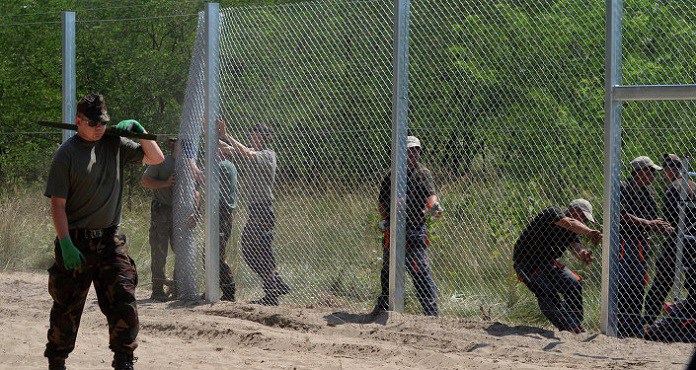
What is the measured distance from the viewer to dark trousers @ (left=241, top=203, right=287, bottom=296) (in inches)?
356

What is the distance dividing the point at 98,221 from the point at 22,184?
25.3 feet

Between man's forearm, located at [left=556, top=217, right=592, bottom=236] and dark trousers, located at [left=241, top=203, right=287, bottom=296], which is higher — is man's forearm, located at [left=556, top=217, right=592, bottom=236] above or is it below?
above

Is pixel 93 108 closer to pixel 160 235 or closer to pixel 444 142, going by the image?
pixel 444 142

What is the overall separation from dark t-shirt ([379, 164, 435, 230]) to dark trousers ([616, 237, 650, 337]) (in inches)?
68.5

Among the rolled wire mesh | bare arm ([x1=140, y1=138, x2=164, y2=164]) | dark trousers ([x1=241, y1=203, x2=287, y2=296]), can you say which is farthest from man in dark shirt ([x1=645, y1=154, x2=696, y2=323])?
the rolled wire mesh

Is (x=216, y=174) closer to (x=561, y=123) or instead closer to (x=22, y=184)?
(x=561, y=123)

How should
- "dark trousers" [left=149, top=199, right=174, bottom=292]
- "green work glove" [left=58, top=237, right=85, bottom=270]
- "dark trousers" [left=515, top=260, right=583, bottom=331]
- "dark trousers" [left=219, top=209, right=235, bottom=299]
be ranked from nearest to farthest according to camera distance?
"green work glove" [left=58, top=237, right=85, bottom=270] < "dark trousers" [left=515, top=260, right=583, bottom=331] < "dark trousers" [left=219, top=209, right=235, bottom=299] < "dark trousers" [left=149, top=199, right=174, bottom=292]

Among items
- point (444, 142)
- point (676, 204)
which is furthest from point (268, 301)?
point (676, 204)

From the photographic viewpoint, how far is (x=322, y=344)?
759 cm

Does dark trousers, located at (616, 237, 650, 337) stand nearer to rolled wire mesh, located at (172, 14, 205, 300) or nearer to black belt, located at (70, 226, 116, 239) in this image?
black belt, located at (70, 226, 116, 239)

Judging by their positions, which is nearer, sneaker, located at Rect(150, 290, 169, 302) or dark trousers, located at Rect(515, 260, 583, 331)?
dark trousers, located at Rect(515, 260, 583, 331)

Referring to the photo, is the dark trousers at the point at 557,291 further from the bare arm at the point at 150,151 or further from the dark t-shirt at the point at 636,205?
the bare arm at the point at 150,151

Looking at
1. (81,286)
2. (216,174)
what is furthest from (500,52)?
Answer: (81,286)

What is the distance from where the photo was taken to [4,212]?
11.9 m
